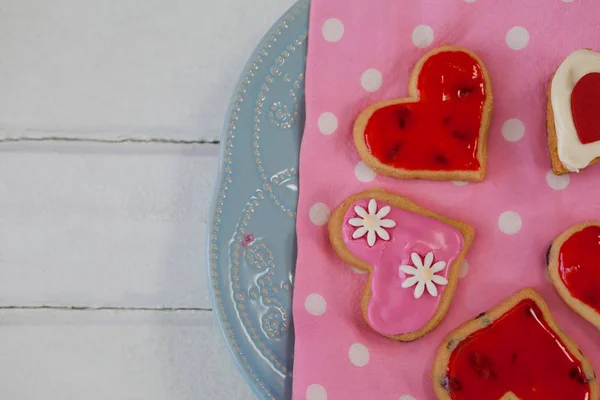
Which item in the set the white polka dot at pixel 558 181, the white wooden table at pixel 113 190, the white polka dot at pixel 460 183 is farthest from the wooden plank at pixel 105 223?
the white polka dot at pixel 558 181

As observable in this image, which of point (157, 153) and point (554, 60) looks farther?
point (157, 153)

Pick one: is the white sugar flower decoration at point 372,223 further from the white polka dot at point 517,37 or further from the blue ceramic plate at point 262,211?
the white polka dot at point 517,37

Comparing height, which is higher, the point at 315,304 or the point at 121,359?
the point at 315,304

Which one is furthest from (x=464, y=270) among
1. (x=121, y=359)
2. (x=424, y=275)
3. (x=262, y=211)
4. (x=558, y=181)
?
(x=121, y=359)

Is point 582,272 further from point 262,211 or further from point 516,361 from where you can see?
point 262,211

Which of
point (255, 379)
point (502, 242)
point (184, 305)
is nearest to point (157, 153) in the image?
point (184, 305)

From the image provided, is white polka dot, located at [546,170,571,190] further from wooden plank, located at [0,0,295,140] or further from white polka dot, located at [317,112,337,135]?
wooden plank, located at [0,0,295,140]

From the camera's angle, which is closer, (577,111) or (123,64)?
(577,111)

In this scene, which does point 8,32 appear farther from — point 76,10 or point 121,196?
point 121,196
